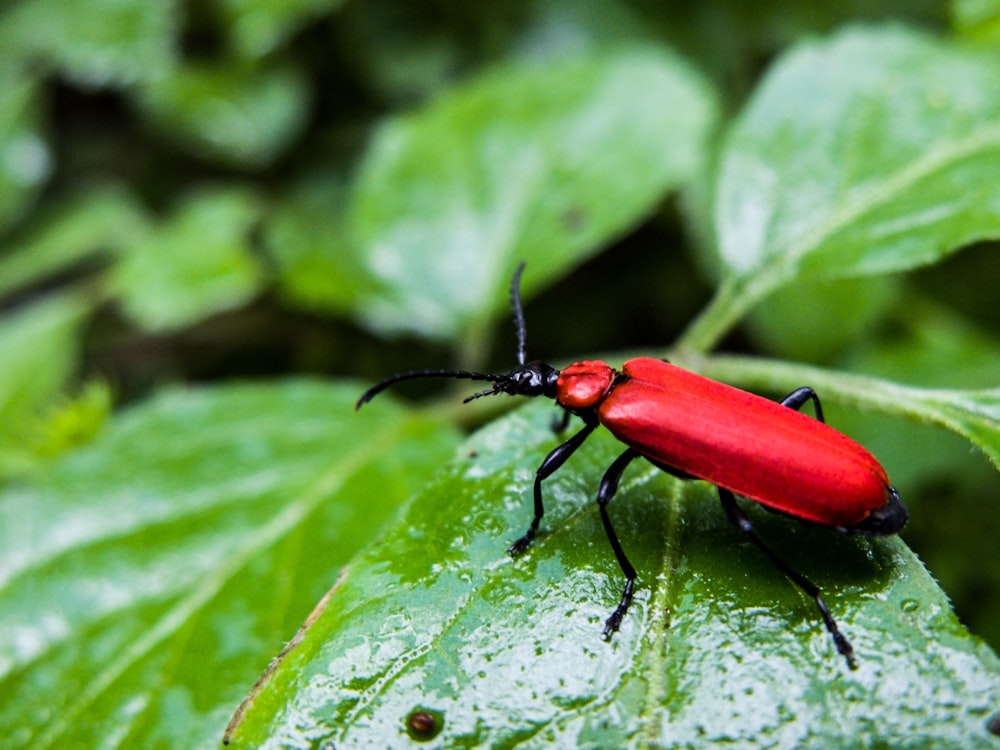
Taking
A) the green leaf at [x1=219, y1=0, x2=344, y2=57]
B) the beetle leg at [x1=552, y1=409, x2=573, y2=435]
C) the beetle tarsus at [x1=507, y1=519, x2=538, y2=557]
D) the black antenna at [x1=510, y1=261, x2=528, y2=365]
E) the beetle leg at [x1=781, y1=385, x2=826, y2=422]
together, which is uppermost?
the green leaf at [x1=219, y1=0, x2=344, y2=57]

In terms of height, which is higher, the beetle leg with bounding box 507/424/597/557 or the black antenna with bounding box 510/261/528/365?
the black antenna with bounding box 510/261/528/365

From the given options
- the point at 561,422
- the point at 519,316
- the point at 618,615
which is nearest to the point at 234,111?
the point at 519,316

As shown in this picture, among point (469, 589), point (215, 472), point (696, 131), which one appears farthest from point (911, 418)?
point (215, 472)

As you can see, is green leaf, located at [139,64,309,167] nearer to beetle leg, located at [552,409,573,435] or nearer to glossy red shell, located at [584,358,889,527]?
beetle leg, located at [552,409,573,435]

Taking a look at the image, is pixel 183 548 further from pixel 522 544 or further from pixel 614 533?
pixel 614 533

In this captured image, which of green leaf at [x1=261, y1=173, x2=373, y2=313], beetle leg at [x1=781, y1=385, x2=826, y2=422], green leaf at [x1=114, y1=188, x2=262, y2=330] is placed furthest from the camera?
green leaf at [x1=114, y1=188, x2=262, y2=330]

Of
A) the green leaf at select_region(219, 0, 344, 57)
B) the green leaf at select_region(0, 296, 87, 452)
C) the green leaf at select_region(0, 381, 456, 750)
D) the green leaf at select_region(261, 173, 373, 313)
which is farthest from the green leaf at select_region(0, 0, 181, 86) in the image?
the green leaf at select_region(0, 381, 456, 750)
